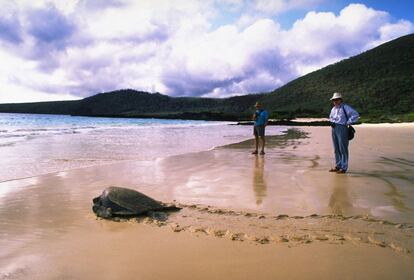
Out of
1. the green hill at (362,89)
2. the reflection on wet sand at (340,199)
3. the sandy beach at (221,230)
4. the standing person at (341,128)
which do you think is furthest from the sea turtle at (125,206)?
the green hill at (362,89)

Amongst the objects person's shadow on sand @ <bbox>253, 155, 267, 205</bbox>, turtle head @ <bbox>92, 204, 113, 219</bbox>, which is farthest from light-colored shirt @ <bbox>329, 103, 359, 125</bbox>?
turtle head @ <bbox>92, 204, 113, 219</bbox>

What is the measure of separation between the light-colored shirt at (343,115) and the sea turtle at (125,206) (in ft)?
17.8

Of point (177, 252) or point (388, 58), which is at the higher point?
point (388, 58)

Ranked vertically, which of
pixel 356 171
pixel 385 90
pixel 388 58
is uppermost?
pixel 388 58

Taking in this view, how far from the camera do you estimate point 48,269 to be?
144 inches

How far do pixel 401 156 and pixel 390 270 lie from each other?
1013 cm

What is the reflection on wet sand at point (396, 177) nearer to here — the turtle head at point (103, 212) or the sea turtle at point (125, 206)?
the sea turtle at point (125, 206)

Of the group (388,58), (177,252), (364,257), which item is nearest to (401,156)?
(364,257)

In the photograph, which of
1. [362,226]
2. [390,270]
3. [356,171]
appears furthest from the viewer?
[356,171]

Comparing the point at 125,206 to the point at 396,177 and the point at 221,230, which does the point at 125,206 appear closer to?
the point at 221,230

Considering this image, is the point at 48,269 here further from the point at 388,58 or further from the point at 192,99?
the point at 192,99

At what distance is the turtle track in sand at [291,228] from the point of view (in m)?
4.44

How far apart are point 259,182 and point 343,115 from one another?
304 centimetres

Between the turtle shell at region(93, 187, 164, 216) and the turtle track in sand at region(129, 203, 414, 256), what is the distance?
25 cm
